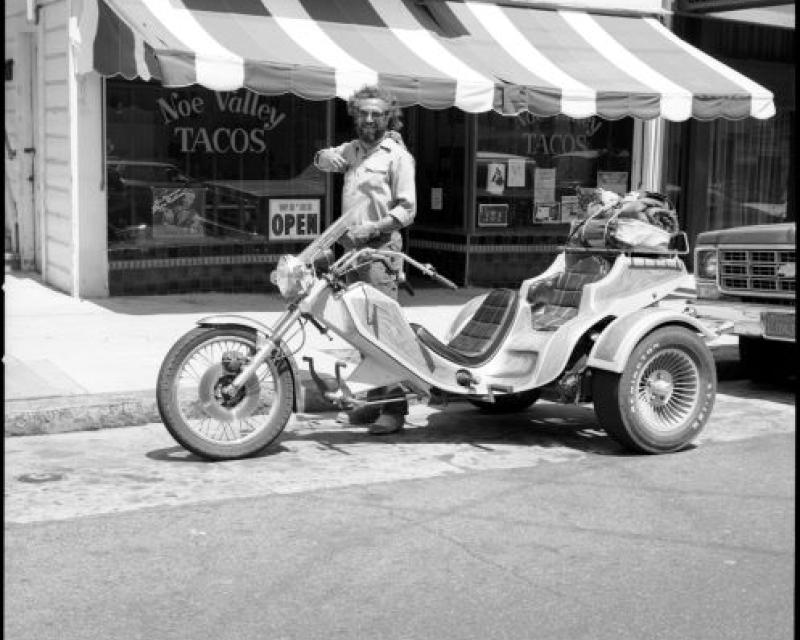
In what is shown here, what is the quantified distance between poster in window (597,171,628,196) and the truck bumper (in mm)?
5807

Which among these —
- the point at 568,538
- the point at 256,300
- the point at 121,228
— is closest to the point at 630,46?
the point at 256,300

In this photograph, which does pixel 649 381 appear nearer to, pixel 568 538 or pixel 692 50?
pixel 568 538

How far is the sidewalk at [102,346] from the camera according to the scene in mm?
7012

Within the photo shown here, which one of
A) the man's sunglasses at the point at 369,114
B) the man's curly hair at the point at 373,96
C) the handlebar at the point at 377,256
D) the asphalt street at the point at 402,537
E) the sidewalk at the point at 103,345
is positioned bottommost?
the asphalt street at the point at 402,537

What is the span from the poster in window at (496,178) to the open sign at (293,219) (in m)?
2.18

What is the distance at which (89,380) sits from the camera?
7766 millimetres

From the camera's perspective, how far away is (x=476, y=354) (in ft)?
22.0

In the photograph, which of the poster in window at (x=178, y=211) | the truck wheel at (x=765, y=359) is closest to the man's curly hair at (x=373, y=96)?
the truck wheel at (x=765, y=359)

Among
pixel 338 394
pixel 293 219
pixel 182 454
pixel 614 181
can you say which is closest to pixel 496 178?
pixel 614 181

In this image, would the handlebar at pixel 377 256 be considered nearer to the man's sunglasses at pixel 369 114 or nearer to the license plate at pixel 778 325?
the man's sunglasses at pixel 369 114

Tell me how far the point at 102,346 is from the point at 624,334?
14.4ft

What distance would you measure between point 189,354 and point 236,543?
4.89 ft

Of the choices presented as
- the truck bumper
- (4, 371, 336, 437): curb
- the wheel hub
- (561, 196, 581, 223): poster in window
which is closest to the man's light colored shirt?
the wheel hub

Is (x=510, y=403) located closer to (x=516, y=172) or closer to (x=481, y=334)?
(x=481, y=334)
